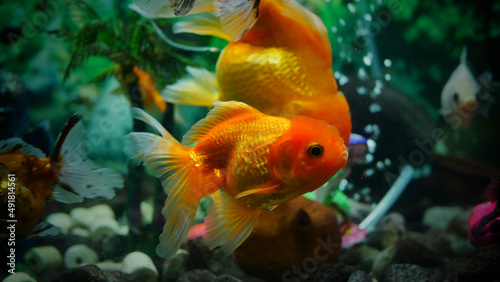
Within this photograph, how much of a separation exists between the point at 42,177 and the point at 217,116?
893 mm

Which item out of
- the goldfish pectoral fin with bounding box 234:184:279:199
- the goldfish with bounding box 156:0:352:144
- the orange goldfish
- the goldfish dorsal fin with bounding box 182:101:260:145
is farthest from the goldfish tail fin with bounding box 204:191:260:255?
the orange goldfish

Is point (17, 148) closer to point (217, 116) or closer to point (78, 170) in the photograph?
point (78, 170)

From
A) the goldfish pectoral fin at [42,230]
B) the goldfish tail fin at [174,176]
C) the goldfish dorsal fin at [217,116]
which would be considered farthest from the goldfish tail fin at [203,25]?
the goldfish pectoral fin at [42,230]

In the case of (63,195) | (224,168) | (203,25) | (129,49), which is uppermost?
(203,25)

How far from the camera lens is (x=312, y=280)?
63.9 inches

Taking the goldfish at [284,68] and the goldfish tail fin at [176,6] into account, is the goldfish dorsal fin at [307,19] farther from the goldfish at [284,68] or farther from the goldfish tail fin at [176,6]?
the goldfish tail fin at [176,6]

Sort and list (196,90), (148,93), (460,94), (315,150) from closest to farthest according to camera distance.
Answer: (315,150)
(196,90)
(148,93)
(460,94)

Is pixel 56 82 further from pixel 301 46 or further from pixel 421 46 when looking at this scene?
pixel 421 46

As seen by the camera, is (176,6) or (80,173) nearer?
(176,6)

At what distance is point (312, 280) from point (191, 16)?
146 centimetres

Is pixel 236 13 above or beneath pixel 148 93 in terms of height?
above

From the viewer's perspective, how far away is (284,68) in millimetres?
1260

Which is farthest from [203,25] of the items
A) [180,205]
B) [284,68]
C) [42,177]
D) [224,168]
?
[42,177]

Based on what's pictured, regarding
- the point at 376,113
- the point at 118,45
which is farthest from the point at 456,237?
the point at 118,45
